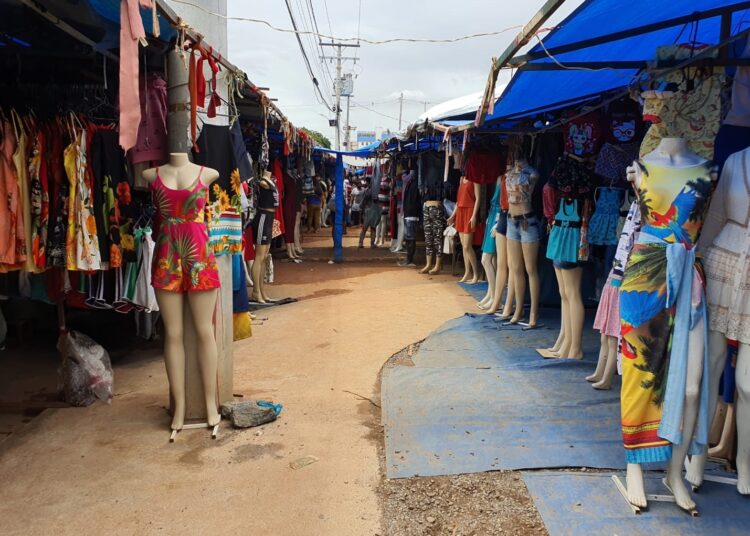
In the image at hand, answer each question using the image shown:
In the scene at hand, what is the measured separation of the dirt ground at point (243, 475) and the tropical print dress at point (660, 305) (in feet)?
2.18

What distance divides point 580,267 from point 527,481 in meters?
2.27

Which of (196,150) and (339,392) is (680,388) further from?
(196,150)

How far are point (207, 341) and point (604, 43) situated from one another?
3.05 m

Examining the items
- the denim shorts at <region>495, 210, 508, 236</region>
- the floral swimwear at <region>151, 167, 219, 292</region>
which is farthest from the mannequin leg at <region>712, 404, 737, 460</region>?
the denim shorts at <region>495, 210, 508, 236</region>

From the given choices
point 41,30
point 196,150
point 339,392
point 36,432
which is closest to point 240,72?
point 196,150

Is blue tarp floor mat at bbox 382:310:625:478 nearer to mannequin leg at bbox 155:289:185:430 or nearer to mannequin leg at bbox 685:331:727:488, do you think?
mannequin leg at bbox 685:331:727:488

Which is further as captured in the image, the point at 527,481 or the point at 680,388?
the point at 527,481

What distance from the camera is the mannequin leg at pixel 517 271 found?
597 centimetres

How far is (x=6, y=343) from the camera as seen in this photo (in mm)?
5395

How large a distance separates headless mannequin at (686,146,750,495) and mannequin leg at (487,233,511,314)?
3.65 m

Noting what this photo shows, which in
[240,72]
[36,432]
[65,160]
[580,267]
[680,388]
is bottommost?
[36,432]

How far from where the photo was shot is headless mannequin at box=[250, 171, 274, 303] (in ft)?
22.4

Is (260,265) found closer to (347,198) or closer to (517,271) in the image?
(517,271)

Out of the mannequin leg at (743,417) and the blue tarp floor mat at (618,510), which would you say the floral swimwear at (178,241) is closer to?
the blue tarp floor mat at (618,510)
